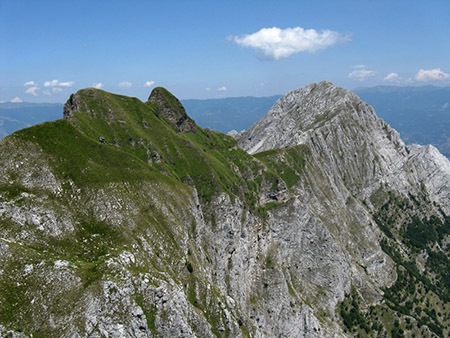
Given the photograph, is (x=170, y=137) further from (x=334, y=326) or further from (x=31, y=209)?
(x=334, y=326)

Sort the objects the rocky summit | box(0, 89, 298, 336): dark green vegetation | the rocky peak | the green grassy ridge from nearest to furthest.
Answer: box(0, 89, 298, 336): dark green vegetation, the rocky summit, the green grassy ridge, the rocky peak

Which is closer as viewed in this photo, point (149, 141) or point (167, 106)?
point (149, 141)

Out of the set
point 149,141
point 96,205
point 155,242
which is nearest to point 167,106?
point 149,141

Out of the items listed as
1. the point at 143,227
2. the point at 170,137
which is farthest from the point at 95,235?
the point at 170,137

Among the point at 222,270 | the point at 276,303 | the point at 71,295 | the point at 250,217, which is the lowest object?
the point at 276,303

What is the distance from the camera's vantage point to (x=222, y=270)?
14150 centimetres

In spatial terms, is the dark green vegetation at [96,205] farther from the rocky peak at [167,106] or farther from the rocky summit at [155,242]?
the rocky peak at [167,106]

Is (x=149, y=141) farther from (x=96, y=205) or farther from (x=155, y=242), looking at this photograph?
(x=155, y=242)

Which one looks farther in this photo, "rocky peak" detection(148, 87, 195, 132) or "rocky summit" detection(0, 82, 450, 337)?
"rocky peak" detection(148, 87, 195, 132)

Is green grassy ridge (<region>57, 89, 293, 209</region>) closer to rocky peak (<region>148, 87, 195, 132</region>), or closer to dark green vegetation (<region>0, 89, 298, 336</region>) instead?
dark green vegetation (<region>0, 89, 298, 336</region>)

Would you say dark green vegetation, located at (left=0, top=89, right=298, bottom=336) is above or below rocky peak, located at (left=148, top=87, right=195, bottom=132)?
below

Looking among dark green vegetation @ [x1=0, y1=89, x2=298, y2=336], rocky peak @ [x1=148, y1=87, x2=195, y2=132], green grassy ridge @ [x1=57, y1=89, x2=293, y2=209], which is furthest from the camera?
rocky peak @ [x1=148, y1=87, x2=195, y2=132]

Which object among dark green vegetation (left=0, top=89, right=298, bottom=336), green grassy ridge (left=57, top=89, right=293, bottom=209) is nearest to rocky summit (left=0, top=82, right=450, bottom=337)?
dark green vegetation (left=0, top=89, right=298, bottom=336)

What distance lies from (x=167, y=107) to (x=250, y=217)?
66541 millimetres
